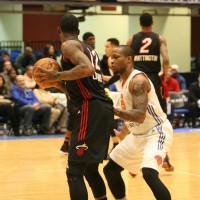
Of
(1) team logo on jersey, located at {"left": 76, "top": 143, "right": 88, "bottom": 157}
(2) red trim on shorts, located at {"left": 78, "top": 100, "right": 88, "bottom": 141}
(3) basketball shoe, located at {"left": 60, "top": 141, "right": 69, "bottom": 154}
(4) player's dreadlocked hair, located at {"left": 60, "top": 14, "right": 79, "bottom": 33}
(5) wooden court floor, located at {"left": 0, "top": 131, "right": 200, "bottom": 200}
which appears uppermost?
(4) player's dreadlocked hair, located at {"left": 60, "top": 14, "right": 79, "bottom": 33}

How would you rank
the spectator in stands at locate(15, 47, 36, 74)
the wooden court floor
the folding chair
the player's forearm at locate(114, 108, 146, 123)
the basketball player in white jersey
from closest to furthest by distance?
the player's forearm at locate(114, 108, 146, 123) → the basketball player in white jersey → the wooden court floor → the folding chair → the spectator in stands at locate(15, 47, 36, 74)

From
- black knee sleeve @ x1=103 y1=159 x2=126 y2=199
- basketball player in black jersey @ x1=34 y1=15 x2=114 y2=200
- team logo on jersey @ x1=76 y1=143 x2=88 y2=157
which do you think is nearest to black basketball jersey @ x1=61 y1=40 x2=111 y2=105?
basketball player in black jersey @ x1=34 y1=15 x2=114 y2=200

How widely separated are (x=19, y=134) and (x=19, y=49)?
347 inches

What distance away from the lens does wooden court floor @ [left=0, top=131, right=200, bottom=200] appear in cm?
747

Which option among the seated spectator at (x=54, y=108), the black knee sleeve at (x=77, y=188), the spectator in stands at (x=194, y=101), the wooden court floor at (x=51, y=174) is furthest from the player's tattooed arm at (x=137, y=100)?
the spectator in stands at (x=194, y=101)

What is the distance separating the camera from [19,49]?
22.7m

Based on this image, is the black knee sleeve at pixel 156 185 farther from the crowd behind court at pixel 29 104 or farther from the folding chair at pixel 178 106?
the folding chair at pixel 178 106

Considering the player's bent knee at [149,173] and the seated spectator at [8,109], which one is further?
the seated spectator at [8,109]

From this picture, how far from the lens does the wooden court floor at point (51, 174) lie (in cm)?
747

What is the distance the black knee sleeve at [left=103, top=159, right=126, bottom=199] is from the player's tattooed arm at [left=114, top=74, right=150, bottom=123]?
2.28 ft

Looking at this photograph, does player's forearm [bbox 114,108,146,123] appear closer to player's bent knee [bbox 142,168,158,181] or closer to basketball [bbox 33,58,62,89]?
player's bent knee [bbox 142,168,158,181]

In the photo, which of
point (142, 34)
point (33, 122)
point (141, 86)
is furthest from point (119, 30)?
point (141, 86)

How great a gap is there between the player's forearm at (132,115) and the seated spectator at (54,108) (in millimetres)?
8824

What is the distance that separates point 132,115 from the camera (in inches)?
226
